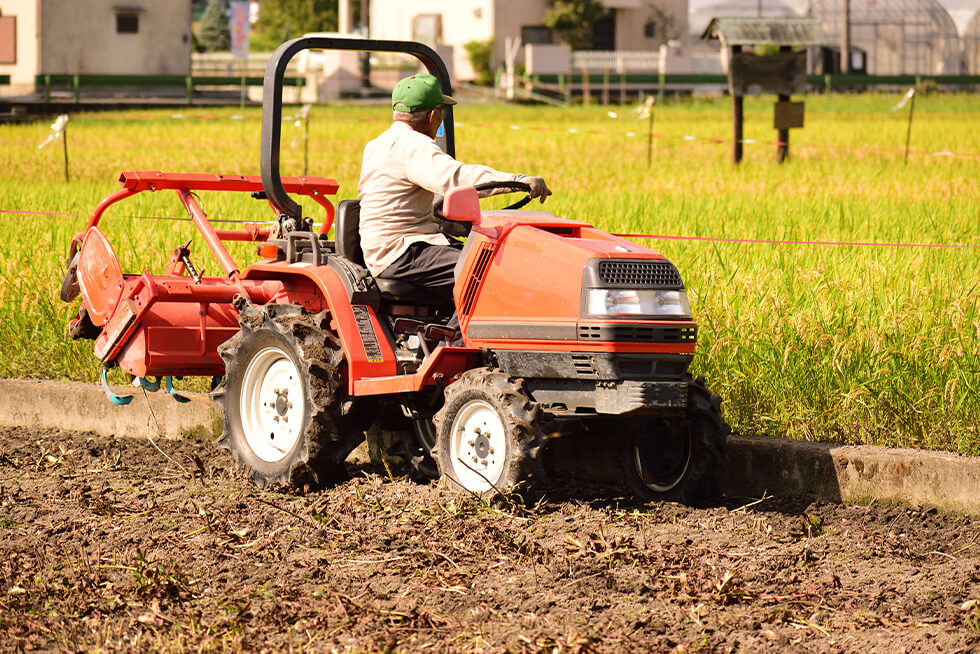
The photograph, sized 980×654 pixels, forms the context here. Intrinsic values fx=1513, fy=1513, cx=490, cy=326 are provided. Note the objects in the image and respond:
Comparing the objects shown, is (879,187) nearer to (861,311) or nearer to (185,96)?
(861,311)

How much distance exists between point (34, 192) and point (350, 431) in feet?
31.6

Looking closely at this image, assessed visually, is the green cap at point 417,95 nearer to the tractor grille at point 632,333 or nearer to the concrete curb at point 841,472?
the tractor grille at point 632,333

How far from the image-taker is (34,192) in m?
14.7

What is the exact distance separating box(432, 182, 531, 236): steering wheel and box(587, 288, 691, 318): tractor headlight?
0.47m

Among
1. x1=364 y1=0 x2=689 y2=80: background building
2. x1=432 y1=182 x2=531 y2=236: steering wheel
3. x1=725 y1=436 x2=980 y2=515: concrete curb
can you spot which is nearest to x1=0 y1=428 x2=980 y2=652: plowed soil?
x1=725 y1=436 x2=980 y2=515: concrete curb

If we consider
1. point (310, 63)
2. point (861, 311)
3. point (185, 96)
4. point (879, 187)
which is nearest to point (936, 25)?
point (310, 63)

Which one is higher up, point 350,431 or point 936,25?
point 936,25

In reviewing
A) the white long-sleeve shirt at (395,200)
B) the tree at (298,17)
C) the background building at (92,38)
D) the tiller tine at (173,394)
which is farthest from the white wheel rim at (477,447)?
the tree at (298,17)

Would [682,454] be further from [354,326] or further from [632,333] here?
[354,326]

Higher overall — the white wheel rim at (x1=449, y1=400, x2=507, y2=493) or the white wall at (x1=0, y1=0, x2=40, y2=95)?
the white wall at (x1=0, y1=0, x2=40, y2=95)

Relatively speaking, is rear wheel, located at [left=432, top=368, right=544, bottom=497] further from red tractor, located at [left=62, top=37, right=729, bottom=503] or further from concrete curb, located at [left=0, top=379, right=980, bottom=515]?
concrete curb, located at [left=0, top=379, right=980, bottom=515]

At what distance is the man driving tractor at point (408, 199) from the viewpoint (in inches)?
229

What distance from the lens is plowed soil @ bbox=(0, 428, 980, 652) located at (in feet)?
13.8

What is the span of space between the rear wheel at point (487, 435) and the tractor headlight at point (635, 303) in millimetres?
400
